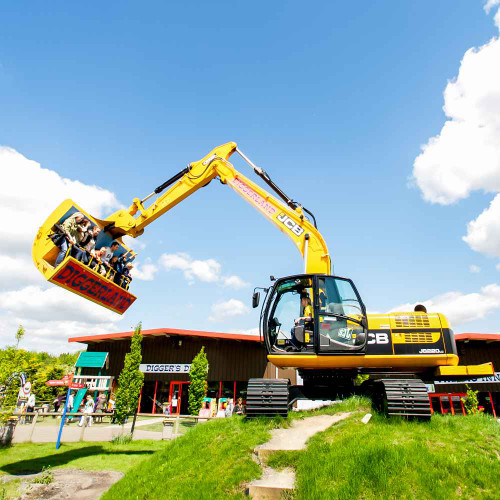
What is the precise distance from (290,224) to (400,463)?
755 cm

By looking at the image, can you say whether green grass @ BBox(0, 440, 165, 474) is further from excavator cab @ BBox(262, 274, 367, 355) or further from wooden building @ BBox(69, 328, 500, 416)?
wooden building @ BBox(69, 328, 500, 416)

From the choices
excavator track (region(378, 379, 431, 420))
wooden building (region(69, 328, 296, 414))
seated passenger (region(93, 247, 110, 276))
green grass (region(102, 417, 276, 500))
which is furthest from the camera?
wooden building (region(69, 328, 296, 414))

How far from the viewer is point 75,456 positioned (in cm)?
1278

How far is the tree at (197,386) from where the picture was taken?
72.2 ft

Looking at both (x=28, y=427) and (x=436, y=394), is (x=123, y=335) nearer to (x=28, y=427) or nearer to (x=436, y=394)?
(x=28, y=427)

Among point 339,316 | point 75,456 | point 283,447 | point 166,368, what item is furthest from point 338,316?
point 166,368

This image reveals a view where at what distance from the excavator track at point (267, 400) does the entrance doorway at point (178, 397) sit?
21738mm

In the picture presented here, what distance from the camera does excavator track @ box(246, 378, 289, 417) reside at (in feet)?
22.8

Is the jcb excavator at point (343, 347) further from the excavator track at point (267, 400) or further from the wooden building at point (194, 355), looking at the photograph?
the wooden building at point (194, 355)

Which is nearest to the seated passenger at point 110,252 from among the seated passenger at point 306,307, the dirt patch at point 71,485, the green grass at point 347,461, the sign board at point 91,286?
the sign board at point 91,286

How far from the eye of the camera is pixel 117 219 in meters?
12.9

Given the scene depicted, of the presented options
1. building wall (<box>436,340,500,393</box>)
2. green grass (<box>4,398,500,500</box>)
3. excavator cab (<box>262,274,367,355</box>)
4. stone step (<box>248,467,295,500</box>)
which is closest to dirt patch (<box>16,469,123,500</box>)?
green grass (<box>4,398,500,500</box>)

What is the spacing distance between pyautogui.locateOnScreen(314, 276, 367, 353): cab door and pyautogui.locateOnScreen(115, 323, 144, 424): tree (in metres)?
13.9

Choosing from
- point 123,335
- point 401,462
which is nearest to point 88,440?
point 123,335
